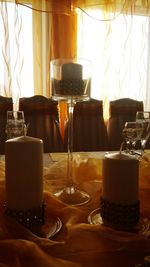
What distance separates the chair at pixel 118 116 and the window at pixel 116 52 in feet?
3.56

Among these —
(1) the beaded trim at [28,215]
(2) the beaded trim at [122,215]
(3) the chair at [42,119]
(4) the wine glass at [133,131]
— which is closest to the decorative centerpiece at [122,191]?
(2) the beaded trim at [122,215]

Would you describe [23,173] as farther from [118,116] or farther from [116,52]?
[116,52]

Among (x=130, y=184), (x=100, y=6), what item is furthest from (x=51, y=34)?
(x=130, y=184)

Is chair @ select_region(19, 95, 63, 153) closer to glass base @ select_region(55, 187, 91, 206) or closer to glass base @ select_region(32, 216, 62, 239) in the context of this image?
glass base @ select_region(55, 187, 91, 206)

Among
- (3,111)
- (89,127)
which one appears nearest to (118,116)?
(89,127)

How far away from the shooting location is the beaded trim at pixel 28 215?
559mm

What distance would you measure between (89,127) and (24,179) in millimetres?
1572

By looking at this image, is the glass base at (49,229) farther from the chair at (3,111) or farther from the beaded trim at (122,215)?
the chair at (3,111)

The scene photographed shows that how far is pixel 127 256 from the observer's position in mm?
488

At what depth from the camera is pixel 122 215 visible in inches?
22.4

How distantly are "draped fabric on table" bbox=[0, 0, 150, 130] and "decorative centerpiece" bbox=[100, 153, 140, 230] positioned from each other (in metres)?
2.59

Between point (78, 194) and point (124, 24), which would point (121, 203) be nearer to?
point (78, 194)

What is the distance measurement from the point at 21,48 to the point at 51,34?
1.10 ft

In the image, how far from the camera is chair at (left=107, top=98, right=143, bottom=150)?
212 centimetres
